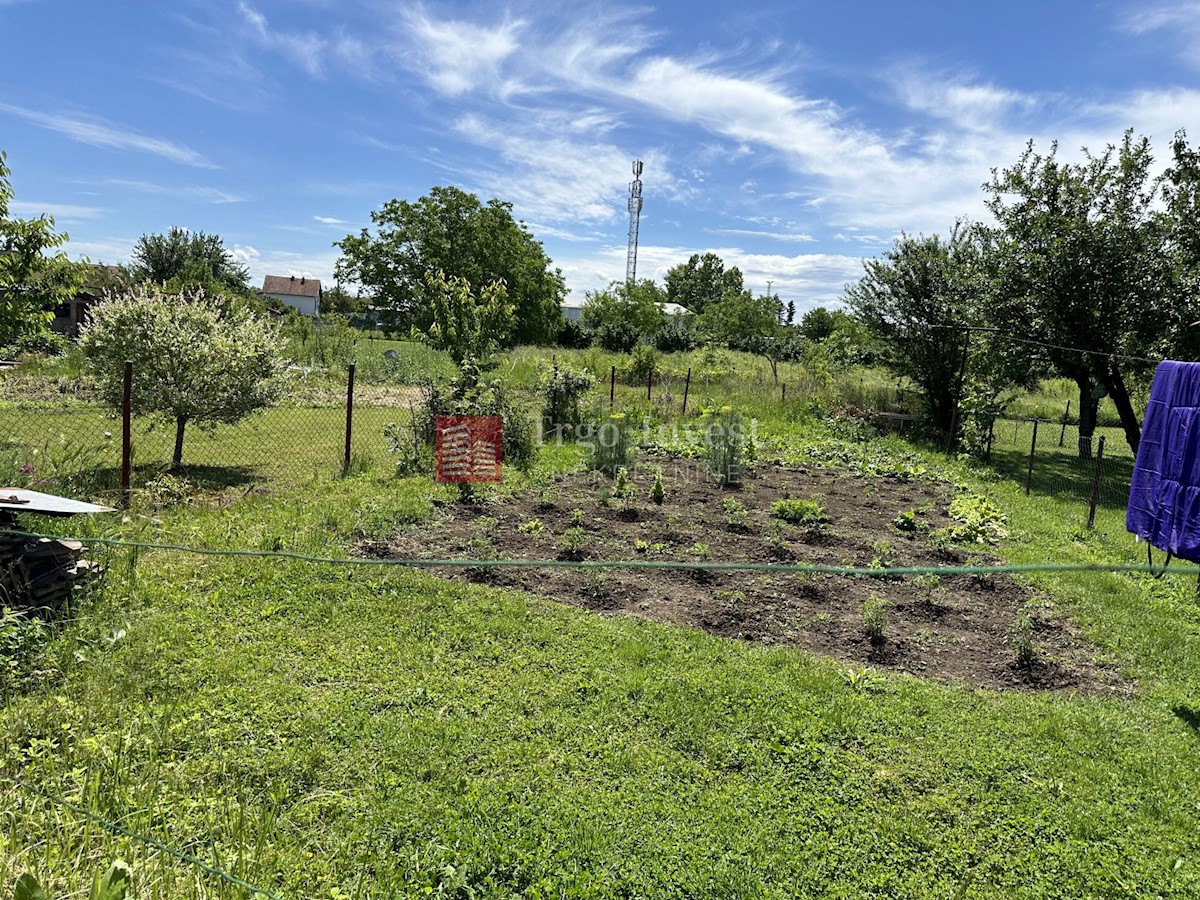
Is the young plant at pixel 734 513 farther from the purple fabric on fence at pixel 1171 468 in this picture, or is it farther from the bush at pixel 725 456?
the purple fabric on fence at pixel 1171 468

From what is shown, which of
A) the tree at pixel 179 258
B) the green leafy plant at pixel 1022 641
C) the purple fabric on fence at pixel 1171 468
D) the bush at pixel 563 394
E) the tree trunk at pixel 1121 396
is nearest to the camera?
the purple fabric on fence at pixel 1171 468

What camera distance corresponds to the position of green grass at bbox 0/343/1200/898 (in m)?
2.57

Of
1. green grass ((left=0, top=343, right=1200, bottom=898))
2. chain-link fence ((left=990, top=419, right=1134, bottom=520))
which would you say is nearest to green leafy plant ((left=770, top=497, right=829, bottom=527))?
green grass ((left=0, top=343, right=1200, bottom=898))

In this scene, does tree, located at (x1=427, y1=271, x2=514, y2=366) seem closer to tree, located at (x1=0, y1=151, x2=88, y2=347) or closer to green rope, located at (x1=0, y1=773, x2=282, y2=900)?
tree, located at (x1=0, y1=151, x2=88, y2=347)

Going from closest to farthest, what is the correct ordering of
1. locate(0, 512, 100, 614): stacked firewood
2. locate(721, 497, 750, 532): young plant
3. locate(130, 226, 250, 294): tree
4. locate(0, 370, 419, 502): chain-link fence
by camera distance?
locate(0, 512, 100, 614): stacked firewood, locate(0, 370, 419, 502): chain-link fence, locate(721, 497, 750, 532): young plant, locate(130, 226, 250, 294): tree

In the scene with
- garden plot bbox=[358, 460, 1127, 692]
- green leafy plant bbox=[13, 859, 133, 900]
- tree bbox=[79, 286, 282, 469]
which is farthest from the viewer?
tree bbox=[79, 286, 282, 469]

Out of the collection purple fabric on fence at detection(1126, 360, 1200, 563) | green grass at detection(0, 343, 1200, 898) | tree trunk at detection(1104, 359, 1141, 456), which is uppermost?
tree trunk at detection(1104, 359, 1141, 456)

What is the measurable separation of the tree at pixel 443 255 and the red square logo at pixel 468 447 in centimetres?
3009

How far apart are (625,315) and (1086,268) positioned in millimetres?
26091

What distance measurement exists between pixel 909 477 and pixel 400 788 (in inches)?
402

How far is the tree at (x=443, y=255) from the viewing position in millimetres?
39062

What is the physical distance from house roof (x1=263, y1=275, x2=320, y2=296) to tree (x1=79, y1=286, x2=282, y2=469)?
74.6 meters

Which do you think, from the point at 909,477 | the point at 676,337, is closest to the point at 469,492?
the point at 909,477

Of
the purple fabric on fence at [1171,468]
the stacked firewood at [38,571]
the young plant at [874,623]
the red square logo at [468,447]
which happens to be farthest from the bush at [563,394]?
the purple fabric on fence at [1171,468]
